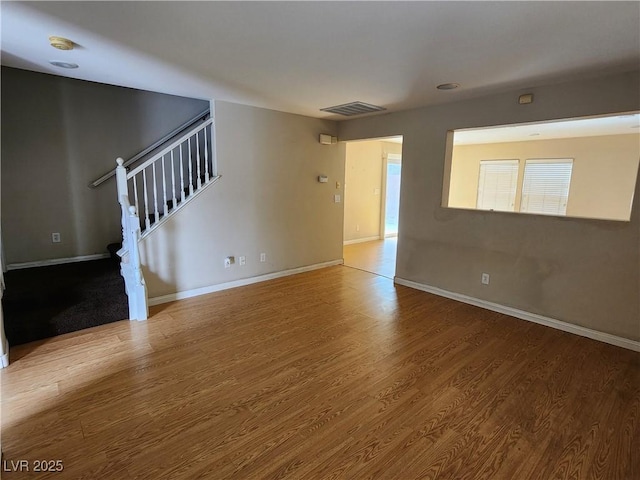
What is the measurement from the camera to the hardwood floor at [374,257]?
219 inches

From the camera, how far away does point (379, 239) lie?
8188mm

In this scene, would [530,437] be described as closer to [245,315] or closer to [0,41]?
[245,315]

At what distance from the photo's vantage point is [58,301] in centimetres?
329

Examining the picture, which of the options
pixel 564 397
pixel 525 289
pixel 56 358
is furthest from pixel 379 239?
pixel 56 358

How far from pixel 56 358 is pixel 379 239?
21.8 feet

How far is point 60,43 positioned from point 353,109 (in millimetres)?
3037

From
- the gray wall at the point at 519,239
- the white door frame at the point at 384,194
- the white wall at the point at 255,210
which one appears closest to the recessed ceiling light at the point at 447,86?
the gray wall at the point at 519,239

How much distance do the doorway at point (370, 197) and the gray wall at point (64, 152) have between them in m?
3.89

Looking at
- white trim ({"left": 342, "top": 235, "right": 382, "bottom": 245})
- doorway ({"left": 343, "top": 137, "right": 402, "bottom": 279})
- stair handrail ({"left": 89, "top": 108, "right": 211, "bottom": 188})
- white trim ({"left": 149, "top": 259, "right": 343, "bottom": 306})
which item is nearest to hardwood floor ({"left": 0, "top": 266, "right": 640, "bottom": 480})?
white trim ({"left": 149, "top": 259, "right": 343, "bottom": 306})

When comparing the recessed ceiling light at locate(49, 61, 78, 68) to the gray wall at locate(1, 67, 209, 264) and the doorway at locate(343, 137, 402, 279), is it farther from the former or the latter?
the doorway at locate(343, 137, 402, 279)

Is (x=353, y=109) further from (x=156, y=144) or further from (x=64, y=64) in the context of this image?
(x=64, y=64)

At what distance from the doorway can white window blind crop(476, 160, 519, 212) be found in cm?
200

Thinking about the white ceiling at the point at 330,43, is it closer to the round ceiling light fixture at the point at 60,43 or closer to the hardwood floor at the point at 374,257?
the round ceiling light fixture at the point at 60,43

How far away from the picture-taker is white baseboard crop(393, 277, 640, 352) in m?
3.04
